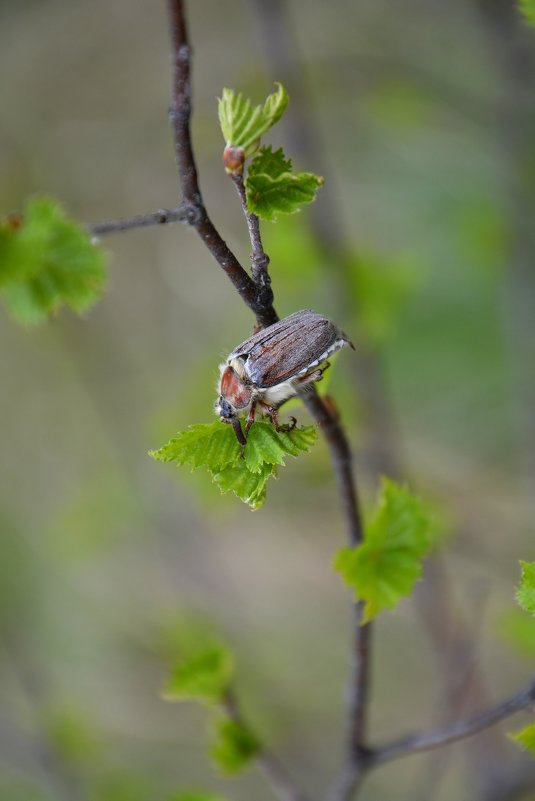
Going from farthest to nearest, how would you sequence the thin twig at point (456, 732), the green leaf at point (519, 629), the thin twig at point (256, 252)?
1. the green leaf at point (519, 629)
2. the thin twig at point (456, 732)
3. the thin twig at point (256, 252)

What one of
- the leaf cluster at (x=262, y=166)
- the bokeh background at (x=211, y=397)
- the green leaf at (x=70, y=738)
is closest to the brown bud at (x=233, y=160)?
the leaf cluster at (x=262, y=166)

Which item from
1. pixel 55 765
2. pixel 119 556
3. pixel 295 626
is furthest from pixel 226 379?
pixel 119 556

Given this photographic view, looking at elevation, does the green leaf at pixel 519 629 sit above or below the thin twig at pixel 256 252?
below

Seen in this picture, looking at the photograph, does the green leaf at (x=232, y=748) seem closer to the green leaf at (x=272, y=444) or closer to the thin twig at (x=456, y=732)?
the thin twig at (x=456, y=732)

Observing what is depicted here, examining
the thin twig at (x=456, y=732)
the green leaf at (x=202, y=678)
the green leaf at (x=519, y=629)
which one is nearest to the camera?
the thin twig at (x=456, y=732)

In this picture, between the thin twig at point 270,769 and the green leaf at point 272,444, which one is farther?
the thin twig at point 270,769

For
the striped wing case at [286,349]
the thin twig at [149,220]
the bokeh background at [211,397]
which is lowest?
the bokeh background at [211,397]
